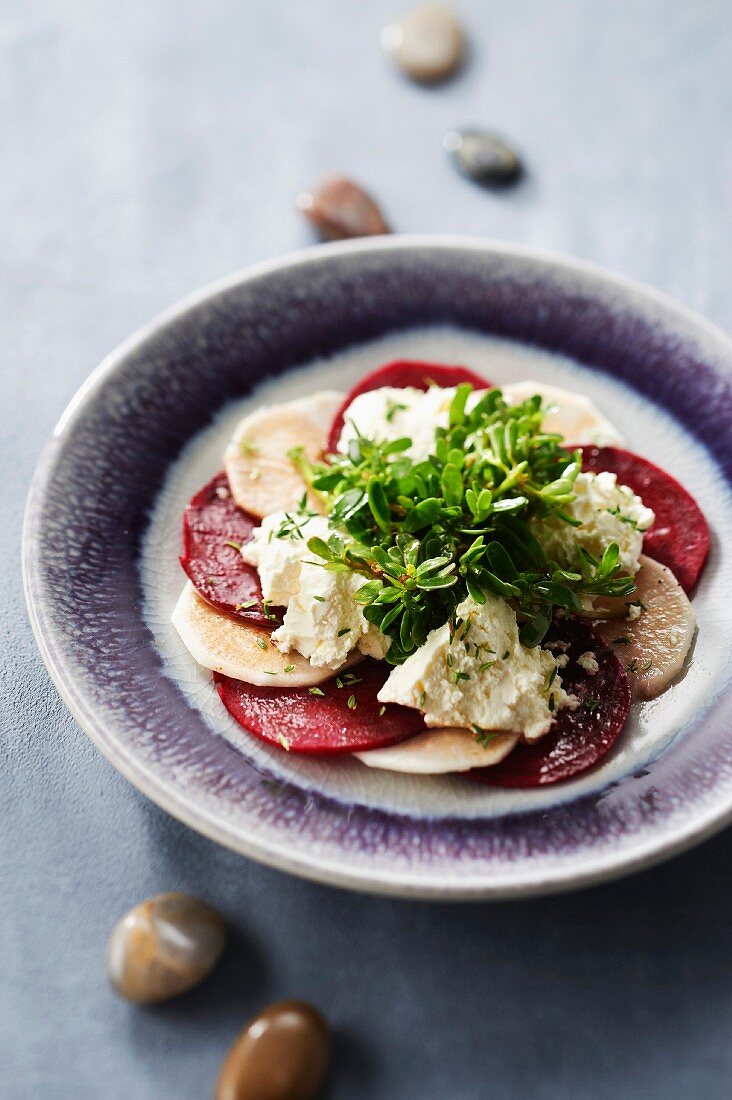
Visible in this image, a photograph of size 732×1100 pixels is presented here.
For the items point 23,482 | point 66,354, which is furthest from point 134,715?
point 66,354

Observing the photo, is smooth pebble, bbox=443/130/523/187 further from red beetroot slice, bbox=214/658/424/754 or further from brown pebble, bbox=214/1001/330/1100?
brown pebble, bbox=214/1001/330/1100

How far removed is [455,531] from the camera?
8.18 feet

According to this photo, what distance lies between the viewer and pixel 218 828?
6.99ft

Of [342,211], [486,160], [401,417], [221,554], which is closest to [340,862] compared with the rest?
[221,554]

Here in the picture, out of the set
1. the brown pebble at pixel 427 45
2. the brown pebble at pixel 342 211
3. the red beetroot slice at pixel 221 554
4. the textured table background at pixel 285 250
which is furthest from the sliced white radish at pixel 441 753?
the brown pebble at pixel 427 45

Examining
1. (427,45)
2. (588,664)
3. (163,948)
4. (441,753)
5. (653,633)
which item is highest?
(427,45)

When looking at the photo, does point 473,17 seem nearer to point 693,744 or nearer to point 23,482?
point 23,482

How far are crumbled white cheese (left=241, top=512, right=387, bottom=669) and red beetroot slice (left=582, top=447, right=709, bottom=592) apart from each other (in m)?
0.87

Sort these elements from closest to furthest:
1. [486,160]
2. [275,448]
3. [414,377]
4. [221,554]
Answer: [221,554] → [275,448] → [414,377] → [486,160]

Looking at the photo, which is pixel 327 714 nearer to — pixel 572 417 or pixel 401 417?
pixel 401 417

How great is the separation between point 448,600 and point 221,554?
2.23ft

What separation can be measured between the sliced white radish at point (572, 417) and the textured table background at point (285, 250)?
40.4 inches

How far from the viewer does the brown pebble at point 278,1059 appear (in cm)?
208

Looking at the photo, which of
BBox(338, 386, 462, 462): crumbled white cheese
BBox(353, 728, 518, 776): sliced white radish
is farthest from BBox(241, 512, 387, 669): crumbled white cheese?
BBox(338, 386, 462, 462): crumbled white cheese
